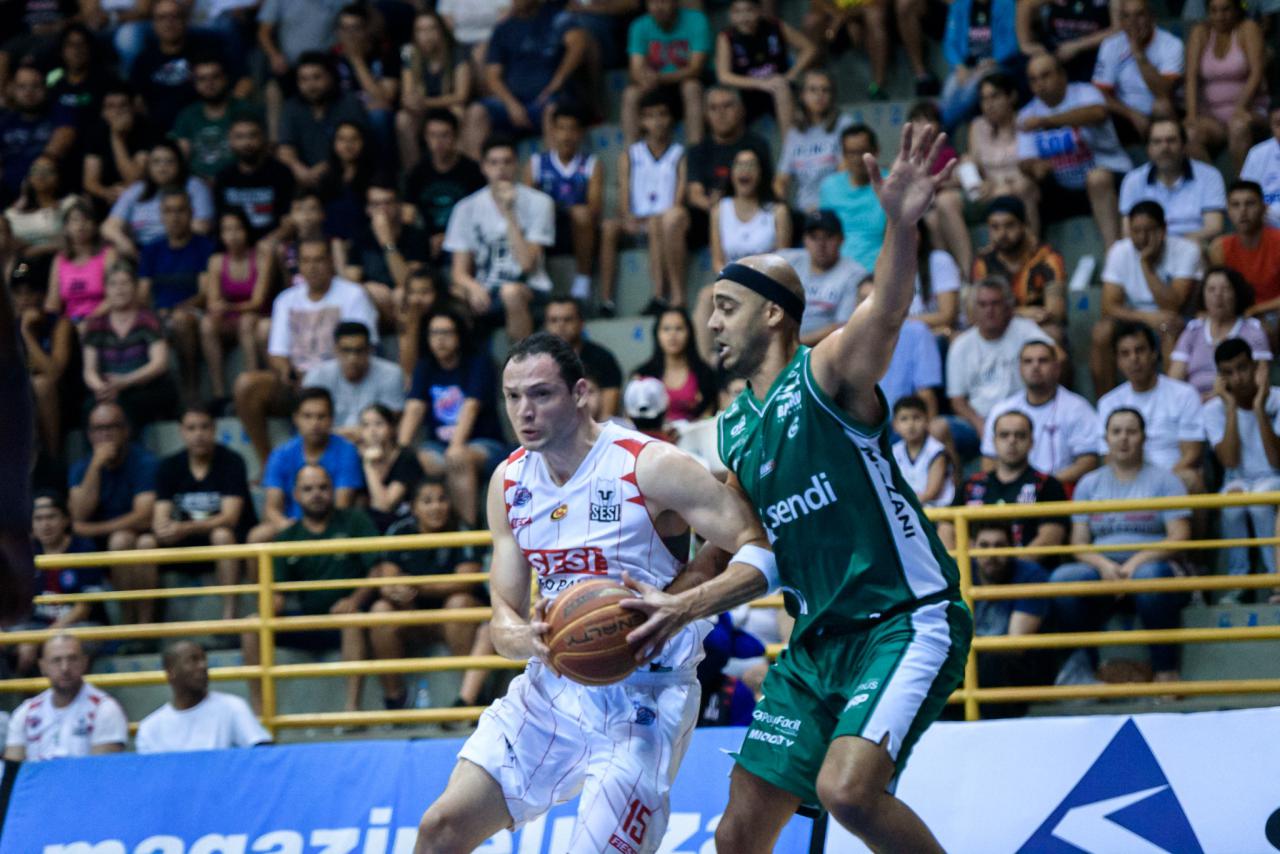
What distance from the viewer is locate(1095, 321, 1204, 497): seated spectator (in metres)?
Answer: 10.1

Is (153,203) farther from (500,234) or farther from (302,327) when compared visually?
(500,234)

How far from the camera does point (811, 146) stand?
13031mm

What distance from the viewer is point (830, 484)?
19.3 ft

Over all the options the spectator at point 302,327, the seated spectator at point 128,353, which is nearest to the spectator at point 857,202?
the spectator at point 302,327

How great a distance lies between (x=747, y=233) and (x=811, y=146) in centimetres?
118

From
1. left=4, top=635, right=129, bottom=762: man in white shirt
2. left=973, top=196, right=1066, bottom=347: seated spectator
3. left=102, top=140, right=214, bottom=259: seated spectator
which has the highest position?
left=102, top=140, right=214, bottom=259: seated spectator

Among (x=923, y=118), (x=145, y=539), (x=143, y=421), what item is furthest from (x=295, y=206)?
(x=923, y=118)

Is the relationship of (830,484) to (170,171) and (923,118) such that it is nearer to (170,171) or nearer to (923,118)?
(923,118)

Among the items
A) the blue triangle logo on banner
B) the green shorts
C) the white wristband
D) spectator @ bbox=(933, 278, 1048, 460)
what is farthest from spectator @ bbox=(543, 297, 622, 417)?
the green shorts

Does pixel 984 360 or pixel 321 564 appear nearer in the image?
pixel 321 564

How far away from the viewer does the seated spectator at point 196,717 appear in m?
9.62

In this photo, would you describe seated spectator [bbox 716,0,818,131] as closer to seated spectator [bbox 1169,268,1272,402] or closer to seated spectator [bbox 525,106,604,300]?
seated spectator [bbox 525,106,604,300]

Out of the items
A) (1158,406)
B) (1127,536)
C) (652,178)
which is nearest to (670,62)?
(652,178)

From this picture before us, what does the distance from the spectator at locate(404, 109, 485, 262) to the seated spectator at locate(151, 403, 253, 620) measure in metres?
2.65
